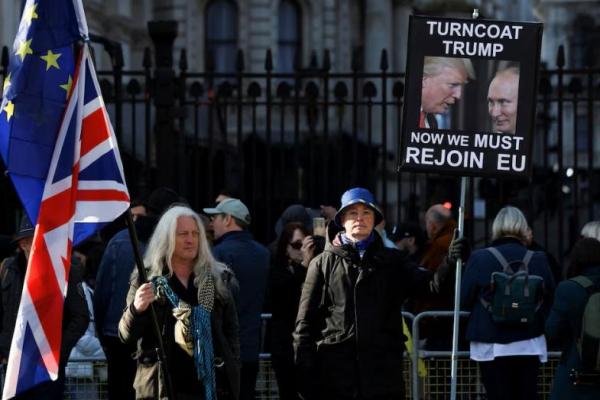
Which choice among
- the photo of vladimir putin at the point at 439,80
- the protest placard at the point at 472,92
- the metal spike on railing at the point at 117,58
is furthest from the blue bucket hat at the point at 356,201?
the metal spike on railing at the point at 117,58

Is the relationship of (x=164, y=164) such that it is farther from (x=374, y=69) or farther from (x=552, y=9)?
(x=552, y=9)

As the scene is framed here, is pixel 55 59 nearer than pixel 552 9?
Yes

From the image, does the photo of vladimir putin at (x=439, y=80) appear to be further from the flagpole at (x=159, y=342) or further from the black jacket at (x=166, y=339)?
the flagpole at (x=159, y=342)

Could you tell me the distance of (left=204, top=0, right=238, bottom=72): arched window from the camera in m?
41.8

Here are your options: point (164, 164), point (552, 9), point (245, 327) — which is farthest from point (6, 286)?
point (552, 9)

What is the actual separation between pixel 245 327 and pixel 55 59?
11.1 ft

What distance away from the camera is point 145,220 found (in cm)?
1134

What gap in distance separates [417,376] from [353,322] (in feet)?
6.85

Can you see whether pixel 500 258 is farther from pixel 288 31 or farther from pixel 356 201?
pixel 288 31

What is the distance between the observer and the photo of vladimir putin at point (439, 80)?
1073 centimetres

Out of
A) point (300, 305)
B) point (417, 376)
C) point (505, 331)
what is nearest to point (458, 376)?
point (417, 376)

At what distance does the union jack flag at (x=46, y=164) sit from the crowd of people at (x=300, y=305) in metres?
0.79

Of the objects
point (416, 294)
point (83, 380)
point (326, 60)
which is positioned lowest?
point (83, 380)

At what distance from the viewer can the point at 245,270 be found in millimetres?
11500
